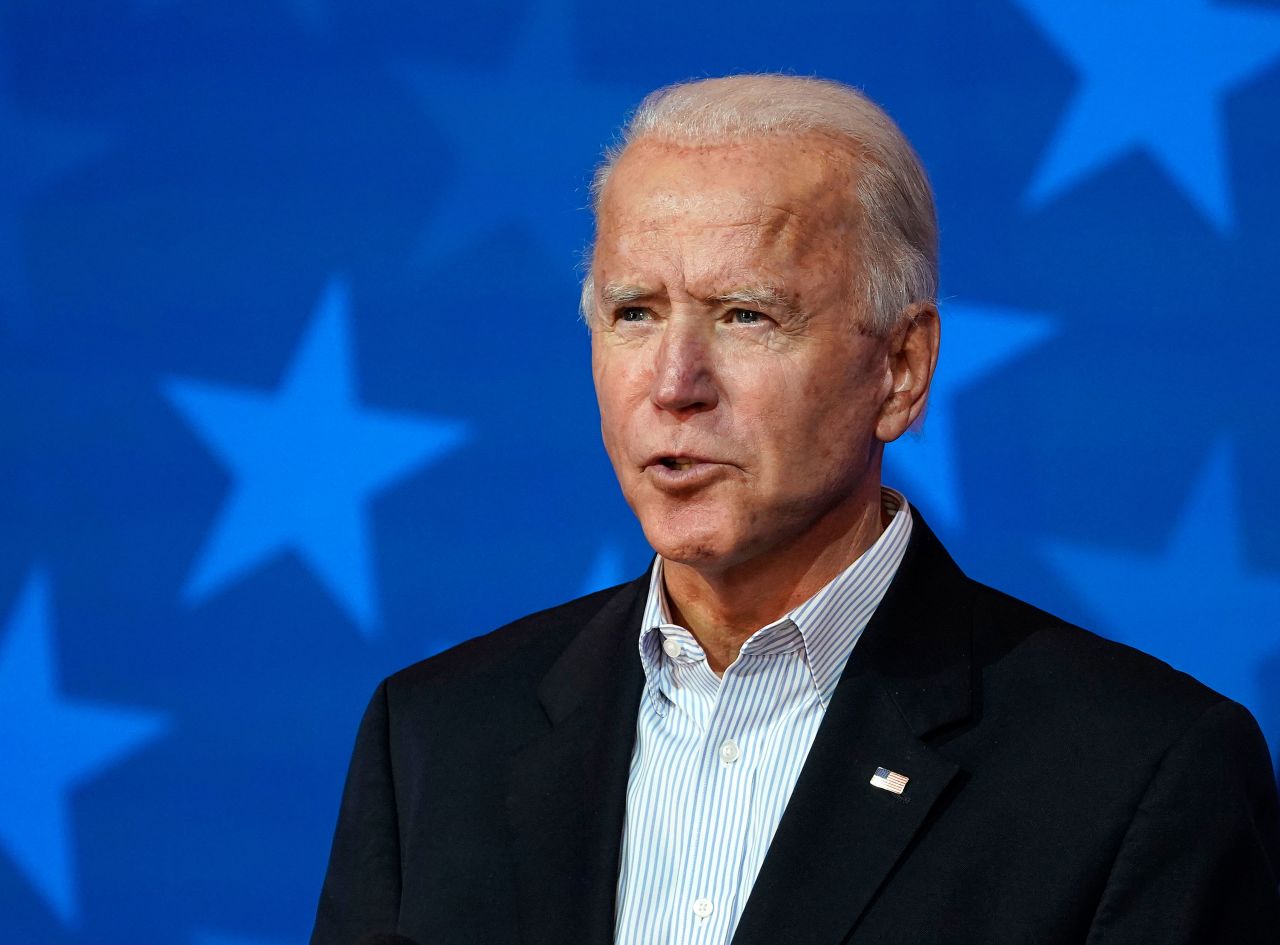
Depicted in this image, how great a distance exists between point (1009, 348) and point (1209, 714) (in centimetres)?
91

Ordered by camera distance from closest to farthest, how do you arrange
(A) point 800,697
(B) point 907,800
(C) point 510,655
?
(B) point 907,800, (A) point 800,697, (C) point 510,655

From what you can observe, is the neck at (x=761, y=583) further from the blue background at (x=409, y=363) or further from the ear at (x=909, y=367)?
the blue background at (x=409, y=363)

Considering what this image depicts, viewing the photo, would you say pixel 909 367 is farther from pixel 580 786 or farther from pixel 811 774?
pixel 580 786

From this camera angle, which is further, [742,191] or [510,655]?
[510,655]

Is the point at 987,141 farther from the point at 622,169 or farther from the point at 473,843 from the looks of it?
the point at 473,843

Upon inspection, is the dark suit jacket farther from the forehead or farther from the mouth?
the forehead

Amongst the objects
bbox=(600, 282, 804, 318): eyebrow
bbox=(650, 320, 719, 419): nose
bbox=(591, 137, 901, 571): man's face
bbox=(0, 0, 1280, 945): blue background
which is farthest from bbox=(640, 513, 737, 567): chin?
bbox=(0, 0, 1280, 945): blue background

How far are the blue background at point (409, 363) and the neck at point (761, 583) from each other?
2.42 feet

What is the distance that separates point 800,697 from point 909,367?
355 mm

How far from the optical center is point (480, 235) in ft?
8.67

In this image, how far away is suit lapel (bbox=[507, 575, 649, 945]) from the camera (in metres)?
1.63

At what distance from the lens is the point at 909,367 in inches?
68.5

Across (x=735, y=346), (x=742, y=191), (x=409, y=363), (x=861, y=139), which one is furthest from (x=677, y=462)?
(x=409, y=363)

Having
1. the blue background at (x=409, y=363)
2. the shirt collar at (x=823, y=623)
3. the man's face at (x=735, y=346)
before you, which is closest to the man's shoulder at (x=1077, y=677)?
the shirt collar at (x=823, y=623)
